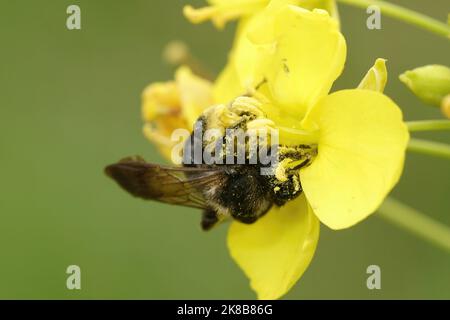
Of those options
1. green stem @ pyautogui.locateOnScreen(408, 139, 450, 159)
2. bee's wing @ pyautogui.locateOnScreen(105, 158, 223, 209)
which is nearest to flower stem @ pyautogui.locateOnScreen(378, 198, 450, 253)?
green stem @ pyautogui.locateOnScreen(408, 139, 450, 159)

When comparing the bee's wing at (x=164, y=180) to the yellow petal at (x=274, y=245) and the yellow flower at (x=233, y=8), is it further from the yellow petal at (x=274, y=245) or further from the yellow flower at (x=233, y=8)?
the yellow flower at (x=233, y=8)

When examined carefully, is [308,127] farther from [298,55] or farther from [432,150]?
[432,150]

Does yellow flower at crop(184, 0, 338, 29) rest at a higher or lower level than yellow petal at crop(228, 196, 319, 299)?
higher

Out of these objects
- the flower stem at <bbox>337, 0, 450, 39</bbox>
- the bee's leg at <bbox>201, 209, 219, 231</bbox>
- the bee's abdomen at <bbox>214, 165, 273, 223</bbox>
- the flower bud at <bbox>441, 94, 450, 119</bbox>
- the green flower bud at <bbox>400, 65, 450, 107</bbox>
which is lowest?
the bee's leg at <bbox>201, 209, 219, 231</bbox>

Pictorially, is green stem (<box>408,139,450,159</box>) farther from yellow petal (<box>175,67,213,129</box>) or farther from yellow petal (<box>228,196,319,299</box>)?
yellow petal (<box>175,67,213,129</box>)

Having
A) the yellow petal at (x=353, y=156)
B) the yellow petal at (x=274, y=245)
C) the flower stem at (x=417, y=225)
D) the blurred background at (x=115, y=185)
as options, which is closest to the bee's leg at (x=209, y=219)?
the yellow petal at (x=274, y=245)

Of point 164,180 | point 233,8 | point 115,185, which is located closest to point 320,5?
point 233,8

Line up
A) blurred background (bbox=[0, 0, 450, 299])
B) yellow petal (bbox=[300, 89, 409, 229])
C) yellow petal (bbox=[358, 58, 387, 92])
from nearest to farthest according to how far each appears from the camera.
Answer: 1. yellow petal (bbox=[300, 89, 409, 229])
2. yellow petal (bbox=[358, 58, 387, 92])
3. blurred background (bbox=[0, 0, 450, 299])
